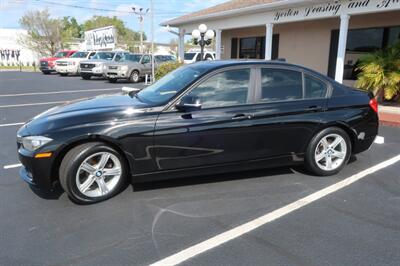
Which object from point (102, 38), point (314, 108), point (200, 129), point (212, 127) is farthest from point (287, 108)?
point (102, 38)

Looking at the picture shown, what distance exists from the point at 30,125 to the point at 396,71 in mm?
9005

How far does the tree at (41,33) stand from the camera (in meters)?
53.0

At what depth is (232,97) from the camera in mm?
4219

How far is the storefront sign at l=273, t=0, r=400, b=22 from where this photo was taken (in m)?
9.44

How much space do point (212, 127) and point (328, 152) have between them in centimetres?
181

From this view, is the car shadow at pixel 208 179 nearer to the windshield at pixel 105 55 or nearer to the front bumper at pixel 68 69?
the windshield at pixel 105 55

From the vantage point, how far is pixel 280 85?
14.7 ft

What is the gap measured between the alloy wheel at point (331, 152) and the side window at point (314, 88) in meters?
0.59

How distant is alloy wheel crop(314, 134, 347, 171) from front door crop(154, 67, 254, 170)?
109 centimetres

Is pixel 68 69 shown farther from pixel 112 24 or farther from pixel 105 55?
pixel 112 24

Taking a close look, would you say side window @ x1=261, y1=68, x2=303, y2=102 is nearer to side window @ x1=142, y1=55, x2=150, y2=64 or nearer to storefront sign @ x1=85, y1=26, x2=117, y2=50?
side window @ x1=142, y1=55, x2=150, y2=64

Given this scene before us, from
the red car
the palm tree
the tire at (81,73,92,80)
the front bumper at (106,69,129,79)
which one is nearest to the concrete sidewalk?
the palm tree

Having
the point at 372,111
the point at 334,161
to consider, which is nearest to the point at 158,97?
the point at 334,161

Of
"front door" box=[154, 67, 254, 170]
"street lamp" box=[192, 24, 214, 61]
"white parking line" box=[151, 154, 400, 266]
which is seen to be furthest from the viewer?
"street lamp" box=[192, 24, 214, 61]
